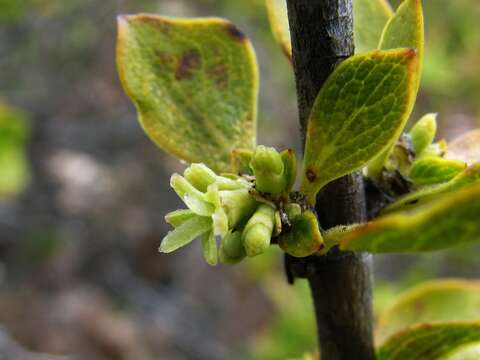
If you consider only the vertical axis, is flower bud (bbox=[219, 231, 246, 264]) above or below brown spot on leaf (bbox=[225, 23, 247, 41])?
below

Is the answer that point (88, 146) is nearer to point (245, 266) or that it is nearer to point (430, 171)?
point (245, 266)

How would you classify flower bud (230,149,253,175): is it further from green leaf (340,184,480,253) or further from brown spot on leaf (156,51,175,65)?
green leaf (340,184,480,253)

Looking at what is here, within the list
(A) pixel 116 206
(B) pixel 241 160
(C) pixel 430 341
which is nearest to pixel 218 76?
(B) pixel 241 160

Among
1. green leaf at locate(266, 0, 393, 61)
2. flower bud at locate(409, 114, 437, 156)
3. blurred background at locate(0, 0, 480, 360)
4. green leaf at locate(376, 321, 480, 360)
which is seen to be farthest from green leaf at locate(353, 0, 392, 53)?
blurred background at locate(0, 0, 480, 360)

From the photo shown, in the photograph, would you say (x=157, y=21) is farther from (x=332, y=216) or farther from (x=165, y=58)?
(x=332, y=216)

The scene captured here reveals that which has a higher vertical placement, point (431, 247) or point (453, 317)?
point (431, 247)

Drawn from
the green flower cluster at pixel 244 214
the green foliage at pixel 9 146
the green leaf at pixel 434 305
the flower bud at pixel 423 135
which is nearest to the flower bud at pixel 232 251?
the green flower cluster at pixel 244 214

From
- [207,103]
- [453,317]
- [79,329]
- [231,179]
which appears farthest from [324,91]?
[79,329]

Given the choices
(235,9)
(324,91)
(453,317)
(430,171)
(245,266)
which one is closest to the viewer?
(324,91)
